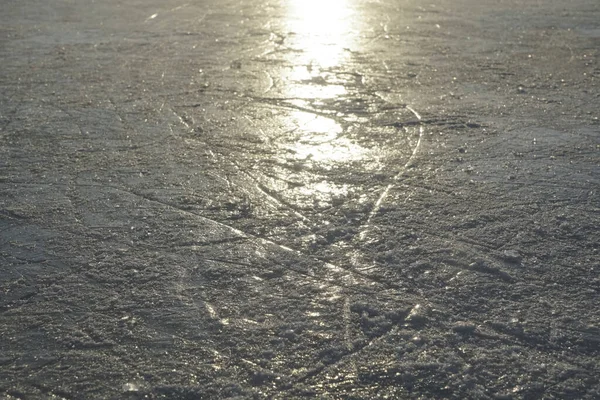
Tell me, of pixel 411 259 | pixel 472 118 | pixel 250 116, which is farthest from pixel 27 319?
pixel 472 118

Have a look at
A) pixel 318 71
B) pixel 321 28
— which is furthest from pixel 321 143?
pixel 321 28

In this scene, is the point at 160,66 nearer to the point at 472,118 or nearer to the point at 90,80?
the point at 90,80

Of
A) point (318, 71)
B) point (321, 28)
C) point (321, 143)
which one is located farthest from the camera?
point (321, 28)

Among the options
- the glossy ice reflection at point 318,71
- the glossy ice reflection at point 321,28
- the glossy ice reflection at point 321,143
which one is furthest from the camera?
the glossy ice reflection at point 321,28

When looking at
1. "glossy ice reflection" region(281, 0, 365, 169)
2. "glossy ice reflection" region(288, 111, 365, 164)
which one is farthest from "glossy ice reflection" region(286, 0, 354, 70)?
"glossy ice reflection" region(288, 111, 365, 164)

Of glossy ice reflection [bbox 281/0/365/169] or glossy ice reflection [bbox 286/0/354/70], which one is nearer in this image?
glossy ice reflection [bbox 281/0/365/169]

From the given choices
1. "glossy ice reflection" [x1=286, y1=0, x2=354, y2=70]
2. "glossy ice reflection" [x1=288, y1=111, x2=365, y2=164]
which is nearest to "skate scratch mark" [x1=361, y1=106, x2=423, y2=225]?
"glossy ice reflection" [x1=288, y1=111, x2=365, y2=164]

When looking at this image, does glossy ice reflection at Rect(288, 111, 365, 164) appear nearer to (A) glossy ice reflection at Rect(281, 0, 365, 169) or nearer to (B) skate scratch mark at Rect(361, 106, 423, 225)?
(A) glossy ice reflection at Rect(281, 0, 365, 169)

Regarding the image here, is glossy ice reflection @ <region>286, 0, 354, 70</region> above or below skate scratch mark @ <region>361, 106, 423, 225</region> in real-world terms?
below

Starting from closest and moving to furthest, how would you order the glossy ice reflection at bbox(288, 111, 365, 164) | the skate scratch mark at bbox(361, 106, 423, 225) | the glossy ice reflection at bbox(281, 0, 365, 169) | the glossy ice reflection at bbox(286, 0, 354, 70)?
the skate scratch mark at bbox(361, 106, 423, 225) → the glossy ice reflection at bbox(288, 111, 365, 164) → the glossy ice reflection at bbox(281, 0, 365, 169) → the glossy ice reflection at bbox(286, 0, 354, 70)

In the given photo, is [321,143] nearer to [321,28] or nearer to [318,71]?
[318,71]

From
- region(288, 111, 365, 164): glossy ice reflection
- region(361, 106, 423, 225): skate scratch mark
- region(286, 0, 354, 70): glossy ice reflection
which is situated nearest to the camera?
region(361, 106, 423, 225): skate scratch mark

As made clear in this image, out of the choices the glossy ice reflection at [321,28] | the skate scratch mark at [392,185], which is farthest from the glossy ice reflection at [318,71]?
the skate scratch mark at [392,185]

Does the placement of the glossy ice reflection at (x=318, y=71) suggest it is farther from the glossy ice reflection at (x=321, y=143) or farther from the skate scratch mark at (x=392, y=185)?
the skate scratch mark at (x=392, y=185)
